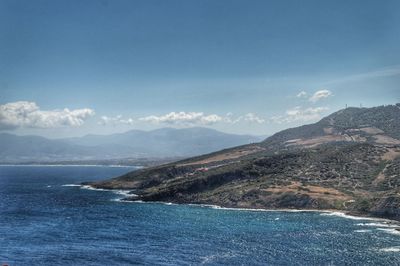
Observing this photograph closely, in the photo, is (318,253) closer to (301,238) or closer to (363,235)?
(301,238)

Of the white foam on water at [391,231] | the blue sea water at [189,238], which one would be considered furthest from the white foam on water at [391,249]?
the white foam on water at [391,231]

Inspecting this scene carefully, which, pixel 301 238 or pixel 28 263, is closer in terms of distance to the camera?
pixel 28 263

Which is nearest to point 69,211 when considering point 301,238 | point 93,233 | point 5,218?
point 5,218

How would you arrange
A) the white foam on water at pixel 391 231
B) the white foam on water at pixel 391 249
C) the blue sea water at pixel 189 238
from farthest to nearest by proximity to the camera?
the white foam on water at pixel 391 231 → the white foam on water at pixel 391 249 → the blue sea water at pixel 189 238

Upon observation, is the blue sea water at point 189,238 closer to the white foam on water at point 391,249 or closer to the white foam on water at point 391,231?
the white foam on water at point 391,249

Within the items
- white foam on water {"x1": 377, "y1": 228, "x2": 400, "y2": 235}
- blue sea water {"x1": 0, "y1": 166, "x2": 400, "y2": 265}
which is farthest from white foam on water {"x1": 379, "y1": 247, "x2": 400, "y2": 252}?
white foam on water {"x1": 377, "y1": 228, "x2": 400, "y2": 235}

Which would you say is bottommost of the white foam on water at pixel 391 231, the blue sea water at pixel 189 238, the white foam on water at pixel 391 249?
the white foam on water at pixel 391 249

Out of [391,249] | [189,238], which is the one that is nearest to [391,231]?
[391,249]

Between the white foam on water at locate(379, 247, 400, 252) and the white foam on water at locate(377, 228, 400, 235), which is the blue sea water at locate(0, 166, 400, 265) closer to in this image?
the white foam on water at locate(379, 247, 400, 252)
